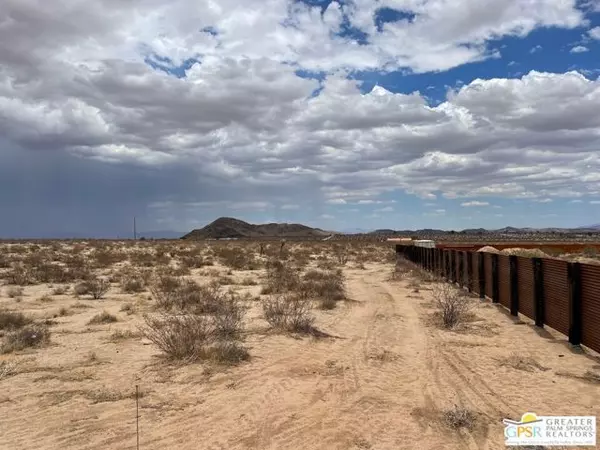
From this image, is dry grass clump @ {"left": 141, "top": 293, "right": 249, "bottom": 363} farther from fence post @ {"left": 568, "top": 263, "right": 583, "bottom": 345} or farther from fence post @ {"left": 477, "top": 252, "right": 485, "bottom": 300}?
fence post @ {"left": 477, "top": 252, "right": 485, "bottom": 300}

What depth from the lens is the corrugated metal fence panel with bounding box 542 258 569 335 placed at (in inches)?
411

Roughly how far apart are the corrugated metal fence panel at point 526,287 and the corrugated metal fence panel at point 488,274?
312 cm

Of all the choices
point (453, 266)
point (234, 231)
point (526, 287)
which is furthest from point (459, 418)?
point (234, 231)

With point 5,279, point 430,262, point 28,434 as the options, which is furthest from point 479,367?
point 5,279

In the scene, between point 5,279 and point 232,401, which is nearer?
point 232,401

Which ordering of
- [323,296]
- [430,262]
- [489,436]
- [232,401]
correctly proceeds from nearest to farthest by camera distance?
[489,436], [232,401], [323,296], [430,262]

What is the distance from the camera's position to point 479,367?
873 cm

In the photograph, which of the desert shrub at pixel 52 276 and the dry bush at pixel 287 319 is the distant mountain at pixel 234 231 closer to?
the desert shrub at pixel 52 276

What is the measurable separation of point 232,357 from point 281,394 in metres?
1.88

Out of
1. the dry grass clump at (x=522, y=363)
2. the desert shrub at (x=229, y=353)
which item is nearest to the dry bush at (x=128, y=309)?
the desert shrub at (x=229, y=353)

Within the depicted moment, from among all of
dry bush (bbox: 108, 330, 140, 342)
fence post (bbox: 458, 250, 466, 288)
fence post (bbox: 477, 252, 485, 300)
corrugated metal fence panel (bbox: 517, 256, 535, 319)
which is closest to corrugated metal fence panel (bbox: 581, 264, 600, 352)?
corrugated metal fence panel (bbox: 517, 256, 535, 319)

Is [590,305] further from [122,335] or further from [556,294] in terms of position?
[122,335]

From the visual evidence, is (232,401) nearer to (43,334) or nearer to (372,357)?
(372,357)

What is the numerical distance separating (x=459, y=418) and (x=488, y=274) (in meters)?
12.0
